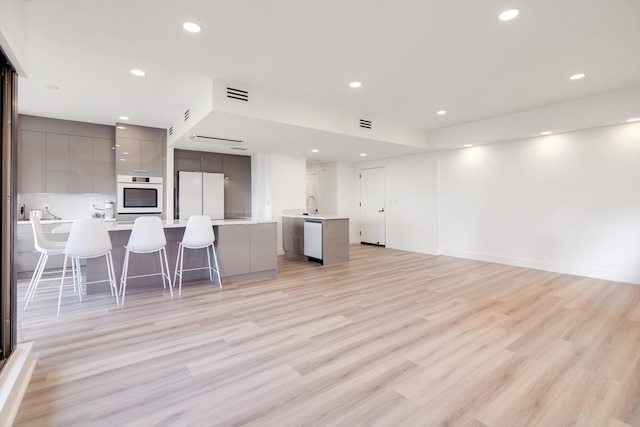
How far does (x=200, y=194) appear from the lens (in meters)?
6.36

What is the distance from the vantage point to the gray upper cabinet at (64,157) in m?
4.94

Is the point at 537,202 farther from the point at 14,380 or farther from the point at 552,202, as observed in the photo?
the point at 14,380

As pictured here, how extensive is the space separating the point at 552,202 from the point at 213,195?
263 inches

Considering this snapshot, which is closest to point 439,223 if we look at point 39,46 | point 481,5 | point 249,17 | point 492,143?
point 492,143

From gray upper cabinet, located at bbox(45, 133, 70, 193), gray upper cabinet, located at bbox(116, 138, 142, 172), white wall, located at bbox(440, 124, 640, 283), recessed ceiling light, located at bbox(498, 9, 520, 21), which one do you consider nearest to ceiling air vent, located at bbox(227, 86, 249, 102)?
recessed ceiling light, located at bbox(498, 9, 520, 21)

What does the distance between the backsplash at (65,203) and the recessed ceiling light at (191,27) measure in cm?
450

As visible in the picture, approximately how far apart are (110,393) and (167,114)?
443 cm

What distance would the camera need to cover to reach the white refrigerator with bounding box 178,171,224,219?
20.2ft

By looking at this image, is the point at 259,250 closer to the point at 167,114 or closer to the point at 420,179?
the point at 167,114

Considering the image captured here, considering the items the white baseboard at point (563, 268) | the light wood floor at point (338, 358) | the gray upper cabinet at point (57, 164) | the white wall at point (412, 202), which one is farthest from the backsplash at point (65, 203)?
the white baseboard at point (563, 268)

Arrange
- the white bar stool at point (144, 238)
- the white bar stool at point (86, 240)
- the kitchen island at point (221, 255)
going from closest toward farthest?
the white bar stool at point (86, 240) < the white bar stool at point (144, 238) < the kitchen island at point (221, 255)

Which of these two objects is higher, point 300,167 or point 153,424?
point 300,167

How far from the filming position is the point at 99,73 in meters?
3.37

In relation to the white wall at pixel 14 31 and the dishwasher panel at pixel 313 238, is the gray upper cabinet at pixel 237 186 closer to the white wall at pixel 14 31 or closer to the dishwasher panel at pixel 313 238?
the dishwasher panel at pixel 313 238
